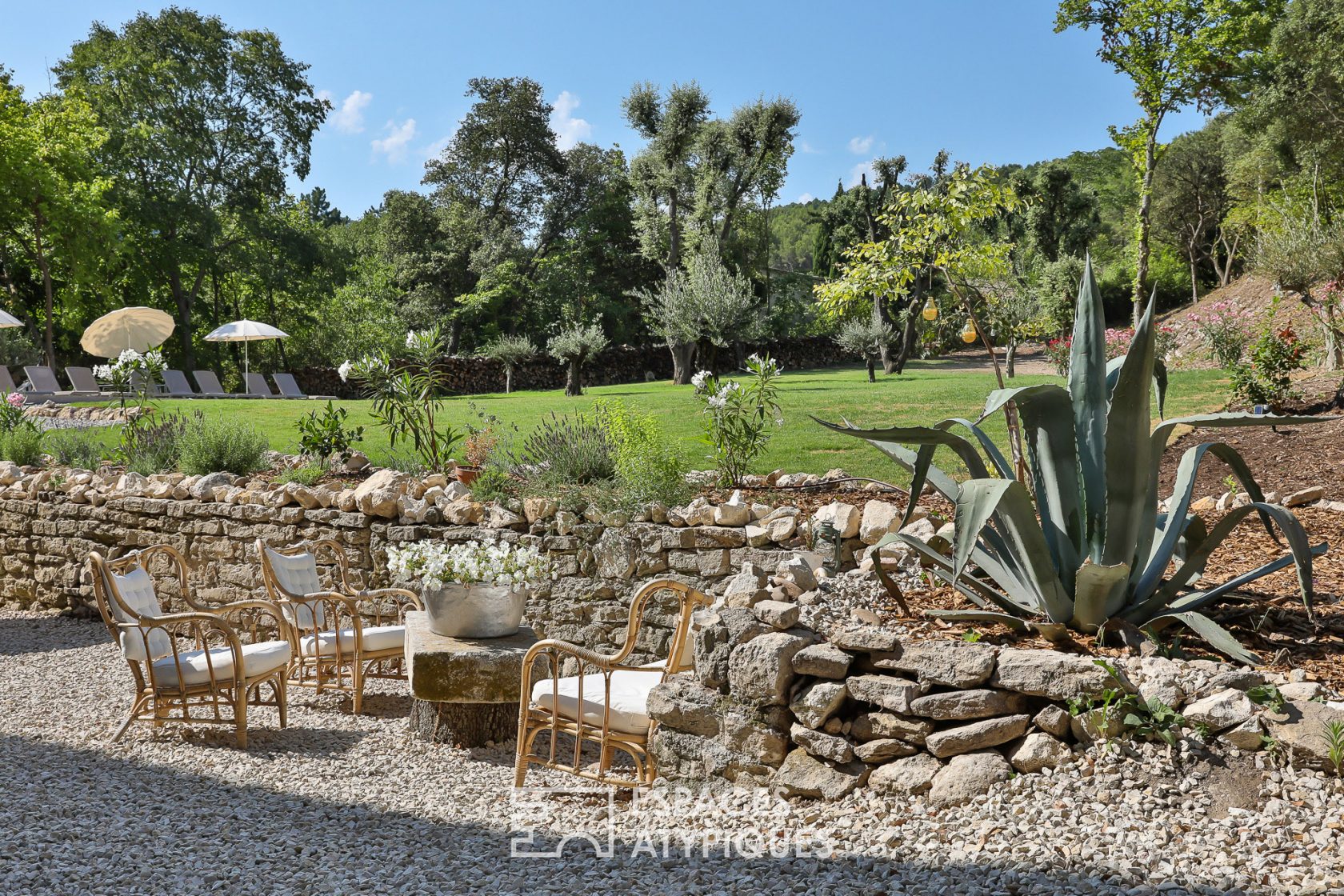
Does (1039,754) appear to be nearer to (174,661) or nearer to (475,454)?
(174,661)

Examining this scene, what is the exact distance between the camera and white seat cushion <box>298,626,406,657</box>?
534 centimetres

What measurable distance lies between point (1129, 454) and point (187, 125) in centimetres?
2951

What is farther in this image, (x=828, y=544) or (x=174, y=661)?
(x=828, y=544)

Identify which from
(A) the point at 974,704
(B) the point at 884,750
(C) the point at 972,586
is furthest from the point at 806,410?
(A) the point at 974,704

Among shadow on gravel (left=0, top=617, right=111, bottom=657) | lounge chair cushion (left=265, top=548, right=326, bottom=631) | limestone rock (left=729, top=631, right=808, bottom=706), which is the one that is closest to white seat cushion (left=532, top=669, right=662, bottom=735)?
limestone rock (left=729, top=631, right=808, bottom=706)

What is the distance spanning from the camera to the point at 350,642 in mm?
5344

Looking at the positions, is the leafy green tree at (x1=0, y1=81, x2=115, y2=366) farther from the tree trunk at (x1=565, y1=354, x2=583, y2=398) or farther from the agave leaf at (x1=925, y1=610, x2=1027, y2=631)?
the agave leaf at (x1=925, y1=610, x2=1027, y2=631)

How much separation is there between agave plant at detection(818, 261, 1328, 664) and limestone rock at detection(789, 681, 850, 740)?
0.48 meters

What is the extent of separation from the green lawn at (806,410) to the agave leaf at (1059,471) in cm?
357

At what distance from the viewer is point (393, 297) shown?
1214 inches

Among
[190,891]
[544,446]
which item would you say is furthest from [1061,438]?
[544,446]

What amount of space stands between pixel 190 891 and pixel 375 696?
2809 mm

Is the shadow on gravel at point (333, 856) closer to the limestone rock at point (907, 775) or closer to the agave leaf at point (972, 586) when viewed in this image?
the limestone rock at point (907, 775)

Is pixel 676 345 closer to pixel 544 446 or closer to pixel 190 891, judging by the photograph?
pixel 544 446
